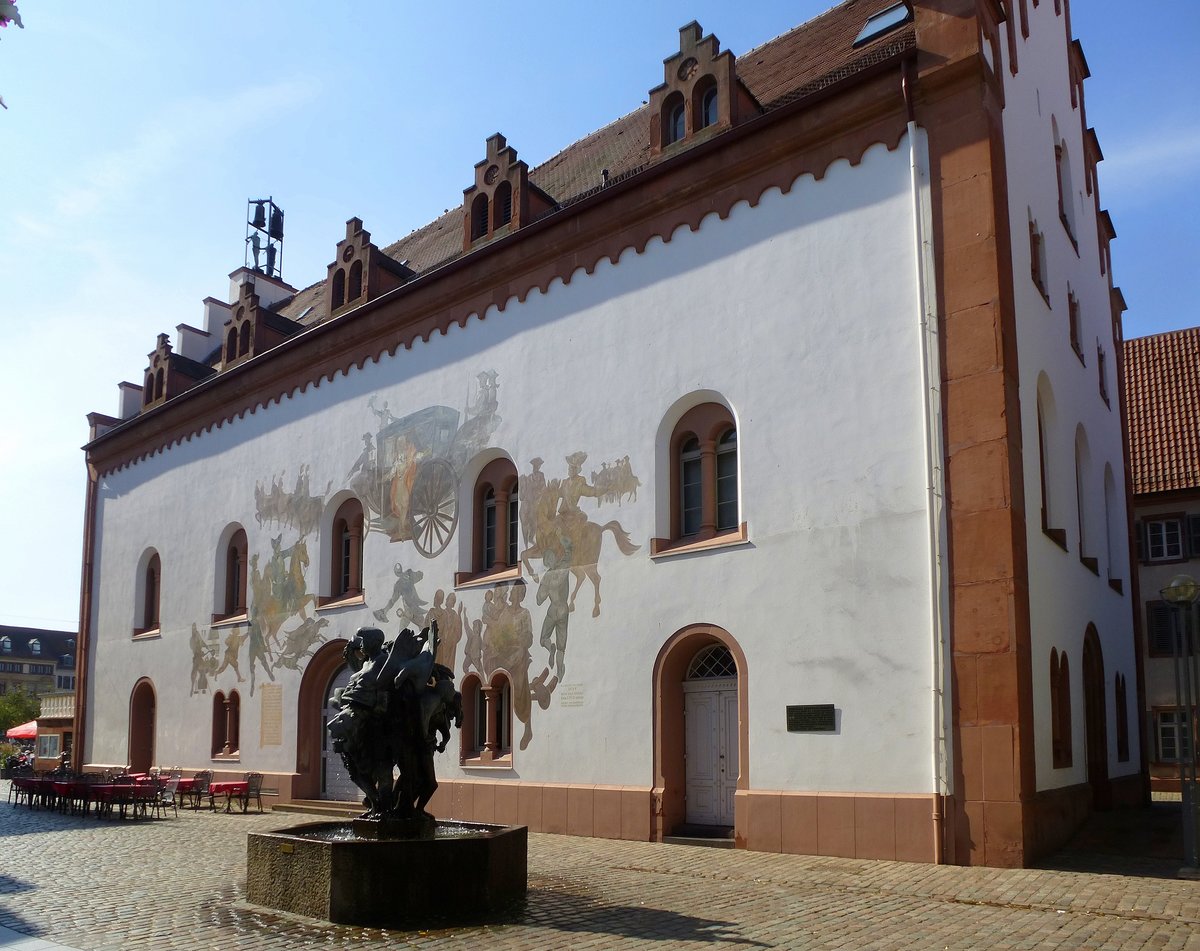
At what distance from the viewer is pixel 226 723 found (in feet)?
80.0

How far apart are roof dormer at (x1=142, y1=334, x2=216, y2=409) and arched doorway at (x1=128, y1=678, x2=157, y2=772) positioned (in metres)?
7.28

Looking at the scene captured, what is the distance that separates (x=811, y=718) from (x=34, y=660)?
10596cm

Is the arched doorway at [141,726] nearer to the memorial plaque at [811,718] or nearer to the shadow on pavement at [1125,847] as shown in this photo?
A: the memorial plaque at [811,718]

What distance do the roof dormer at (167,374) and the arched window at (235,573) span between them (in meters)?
5.45

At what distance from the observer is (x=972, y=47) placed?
13906 millimetres

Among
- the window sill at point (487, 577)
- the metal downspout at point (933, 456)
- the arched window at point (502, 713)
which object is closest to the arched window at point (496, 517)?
the window sill at point (487, 577)

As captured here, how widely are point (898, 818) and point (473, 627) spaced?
805cm

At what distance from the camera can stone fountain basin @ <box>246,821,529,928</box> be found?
29.7ft

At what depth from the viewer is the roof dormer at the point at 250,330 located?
25891 millimetres

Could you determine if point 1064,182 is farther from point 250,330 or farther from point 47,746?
point 47,746

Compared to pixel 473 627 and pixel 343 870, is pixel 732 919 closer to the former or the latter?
pixel 343 870

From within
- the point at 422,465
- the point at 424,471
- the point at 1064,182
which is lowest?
the point at 424,471

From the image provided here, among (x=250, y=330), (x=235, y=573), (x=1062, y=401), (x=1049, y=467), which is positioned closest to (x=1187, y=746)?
(x=1049, y=467)

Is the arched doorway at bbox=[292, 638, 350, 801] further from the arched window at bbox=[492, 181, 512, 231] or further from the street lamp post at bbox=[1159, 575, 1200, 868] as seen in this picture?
the street lamp post at bbox=[1159, 575, 1200, 868]
